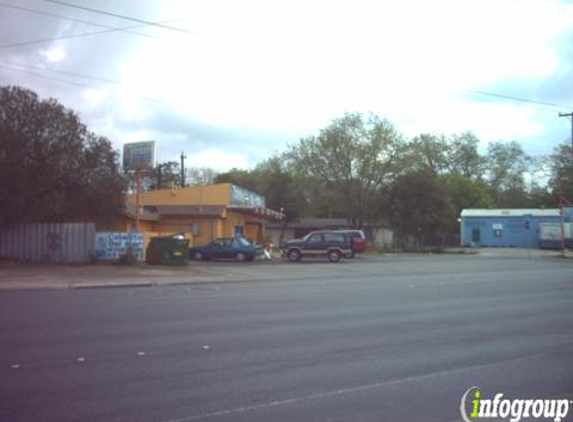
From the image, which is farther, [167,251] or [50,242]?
[50,242]

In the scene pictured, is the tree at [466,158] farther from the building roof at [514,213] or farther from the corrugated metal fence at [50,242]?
the corrugated metal fence at [50,242]

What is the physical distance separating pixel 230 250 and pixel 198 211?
20.2 feet

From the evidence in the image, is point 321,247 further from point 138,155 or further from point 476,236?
point 476,236

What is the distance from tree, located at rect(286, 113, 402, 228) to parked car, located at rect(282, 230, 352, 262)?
88.6ft

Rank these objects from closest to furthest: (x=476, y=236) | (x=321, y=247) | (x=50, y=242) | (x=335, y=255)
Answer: (x=50, y=242) < (x=335, y=255) < (x=321, y=247) < (x=476, y=236)

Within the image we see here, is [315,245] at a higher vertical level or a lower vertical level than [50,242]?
lower

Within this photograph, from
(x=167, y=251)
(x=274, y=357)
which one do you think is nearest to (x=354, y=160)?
(x=167, y=251)

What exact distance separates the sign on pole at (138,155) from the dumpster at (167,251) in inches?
223

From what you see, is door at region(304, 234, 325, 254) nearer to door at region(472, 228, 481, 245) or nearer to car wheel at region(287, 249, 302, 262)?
car wheel at region(287, 249, 302, 262)

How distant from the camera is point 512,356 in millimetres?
8945

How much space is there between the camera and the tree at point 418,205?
60594mm

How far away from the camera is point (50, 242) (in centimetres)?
3084

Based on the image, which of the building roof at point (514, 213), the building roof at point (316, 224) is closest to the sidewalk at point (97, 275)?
the building roof at point (316, 224)

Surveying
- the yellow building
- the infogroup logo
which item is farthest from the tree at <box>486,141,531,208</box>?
the infogroup logo
